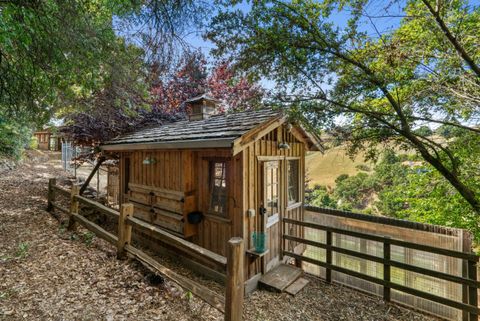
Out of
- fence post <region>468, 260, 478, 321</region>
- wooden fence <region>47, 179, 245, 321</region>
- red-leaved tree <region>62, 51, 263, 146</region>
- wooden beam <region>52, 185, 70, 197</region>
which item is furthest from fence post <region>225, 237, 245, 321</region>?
wooden beam <region>52, 185, 70, 197</region>

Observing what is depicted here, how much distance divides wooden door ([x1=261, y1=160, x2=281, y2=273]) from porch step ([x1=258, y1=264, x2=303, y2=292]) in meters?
0.14

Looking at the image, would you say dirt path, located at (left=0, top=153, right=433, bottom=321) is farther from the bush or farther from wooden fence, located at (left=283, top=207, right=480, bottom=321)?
the bush

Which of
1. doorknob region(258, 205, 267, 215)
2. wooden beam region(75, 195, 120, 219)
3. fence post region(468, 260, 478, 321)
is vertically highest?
wooden beam region(75, 195, 120, 219)

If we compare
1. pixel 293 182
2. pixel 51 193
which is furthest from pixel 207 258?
pixel 51 193

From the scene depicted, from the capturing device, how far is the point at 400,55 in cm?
383

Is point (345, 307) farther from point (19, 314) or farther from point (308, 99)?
point (19, 314)

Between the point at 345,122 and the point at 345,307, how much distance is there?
3593 mm

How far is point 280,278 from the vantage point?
16.8 ft

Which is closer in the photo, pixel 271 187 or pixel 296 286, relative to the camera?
pixel 296 286

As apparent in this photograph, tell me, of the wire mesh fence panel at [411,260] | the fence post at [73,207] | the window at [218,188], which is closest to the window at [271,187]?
the window at [218,188]

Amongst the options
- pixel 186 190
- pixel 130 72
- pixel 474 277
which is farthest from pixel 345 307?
pixel 130 72

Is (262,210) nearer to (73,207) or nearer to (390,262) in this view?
(390,262)

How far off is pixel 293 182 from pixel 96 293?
4855 millimetres

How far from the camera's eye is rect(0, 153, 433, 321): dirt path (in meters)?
3.05
